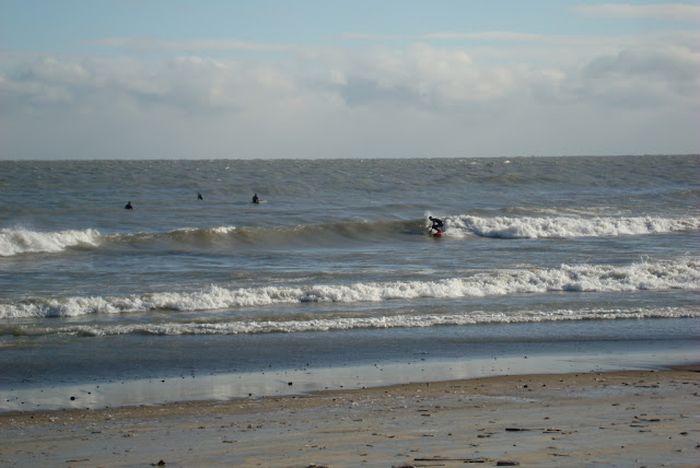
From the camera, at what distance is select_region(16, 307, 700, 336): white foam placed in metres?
17.0

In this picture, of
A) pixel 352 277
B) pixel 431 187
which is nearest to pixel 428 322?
pixel 352 277

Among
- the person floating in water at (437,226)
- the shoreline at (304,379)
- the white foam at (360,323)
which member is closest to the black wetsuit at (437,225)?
the person floating in water at (437,226)

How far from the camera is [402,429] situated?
9.62 metres

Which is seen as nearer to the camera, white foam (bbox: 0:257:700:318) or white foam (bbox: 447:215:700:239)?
white foam (bbox: 0:257:700:318)

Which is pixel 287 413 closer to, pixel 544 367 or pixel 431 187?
pixel 544 367

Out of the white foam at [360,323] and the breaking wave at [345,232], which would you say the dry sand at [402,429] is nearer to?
the white foam at [360,323]

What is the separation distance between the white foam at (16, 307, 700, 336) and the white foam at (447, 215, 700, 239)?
1850 cm

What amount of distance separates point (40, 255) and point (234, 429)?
71.9ft

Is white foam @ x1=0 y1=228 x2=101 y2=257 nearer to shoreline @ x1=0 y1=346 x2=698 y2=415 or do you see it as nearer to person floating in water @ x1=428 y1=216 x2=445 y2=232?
person floating in water @ x1=428 y1=216 x2=445 y2=232

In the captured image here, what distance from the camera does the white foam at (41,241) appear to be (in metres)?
30.6

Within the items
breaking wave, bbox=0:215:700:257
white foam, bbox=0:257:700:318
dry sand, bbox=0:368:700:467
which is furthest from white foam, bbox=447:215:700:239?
dry sand, bbox=0:368:700:467

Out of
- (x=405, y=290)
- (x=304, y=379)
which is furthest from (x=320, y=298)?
(x=304, y=379)

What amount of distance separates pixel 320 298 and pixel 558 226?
21260 millimetres

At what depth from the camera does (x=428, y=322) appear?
709 inches
